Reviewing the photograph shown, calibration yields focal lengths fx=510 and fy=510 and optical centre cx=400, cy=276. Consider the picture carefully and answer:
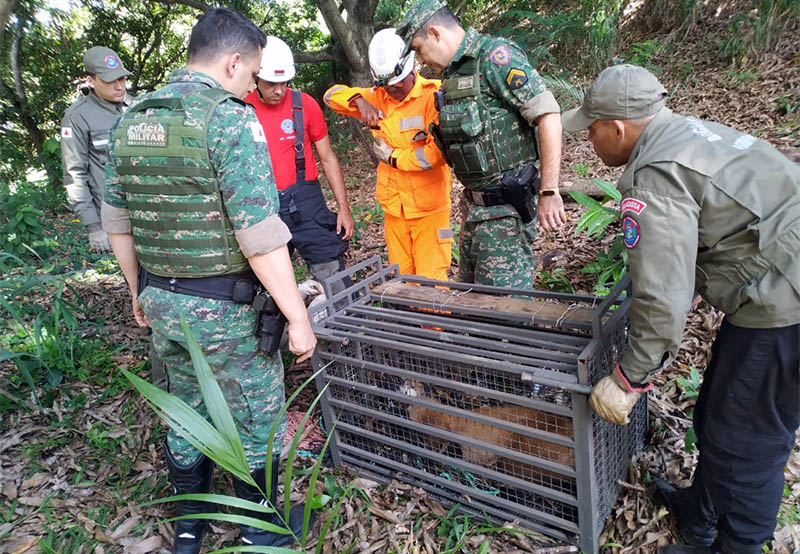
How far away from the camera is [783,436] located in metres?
1.73

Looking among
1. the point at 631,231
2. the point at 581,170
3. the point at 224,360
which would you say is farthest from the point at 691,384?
the point at 581,170

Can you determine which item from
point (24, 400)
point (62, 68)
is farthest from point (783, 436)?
point (62, 68)

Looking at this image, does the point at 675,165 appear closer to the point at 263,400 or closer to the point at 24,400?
the point at 263,400

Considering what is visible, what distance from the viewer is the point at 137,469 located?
2.77 m

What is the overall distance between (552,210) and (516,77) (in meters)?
0.71

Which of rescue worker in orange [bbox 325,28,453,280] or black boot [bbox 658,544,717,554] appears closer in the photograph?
black boot [bbox 658,544,717,554]

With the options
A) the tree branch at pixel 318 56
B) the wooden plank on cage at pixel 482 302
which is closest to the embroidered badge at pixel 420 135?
the wooden plank on cage at pixel 482 302

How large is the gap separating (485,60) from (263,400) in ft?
A: 6.64

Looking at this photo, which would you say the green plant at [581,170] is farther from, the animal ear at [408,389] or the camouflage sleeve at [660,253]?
the camouflage sleeve at [660,253]

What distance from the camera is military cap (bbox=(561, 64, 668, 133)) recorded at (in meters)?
1.69

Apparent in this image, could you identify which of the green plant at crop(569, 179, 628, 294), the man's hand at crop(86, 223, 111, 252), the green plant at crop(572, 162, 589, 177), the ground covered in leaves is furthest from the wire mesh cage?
the green plant at crop(572, 162, 589, 177)

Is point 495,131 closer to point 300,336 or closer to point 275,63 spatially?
point 275,63

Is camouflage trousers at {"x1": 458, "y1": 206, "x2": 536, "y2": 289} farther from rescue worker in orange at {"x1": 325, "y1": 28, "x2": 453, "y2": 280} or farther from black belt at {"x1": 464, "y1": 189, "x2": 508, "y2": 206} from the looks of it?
rescue worker in orange at {"x1": 325, "y1": 28, "x2": 453, "y2": 280}

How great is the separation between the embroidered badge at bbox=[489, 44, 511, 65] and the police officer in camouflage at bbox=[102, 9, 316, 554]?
122 cm
